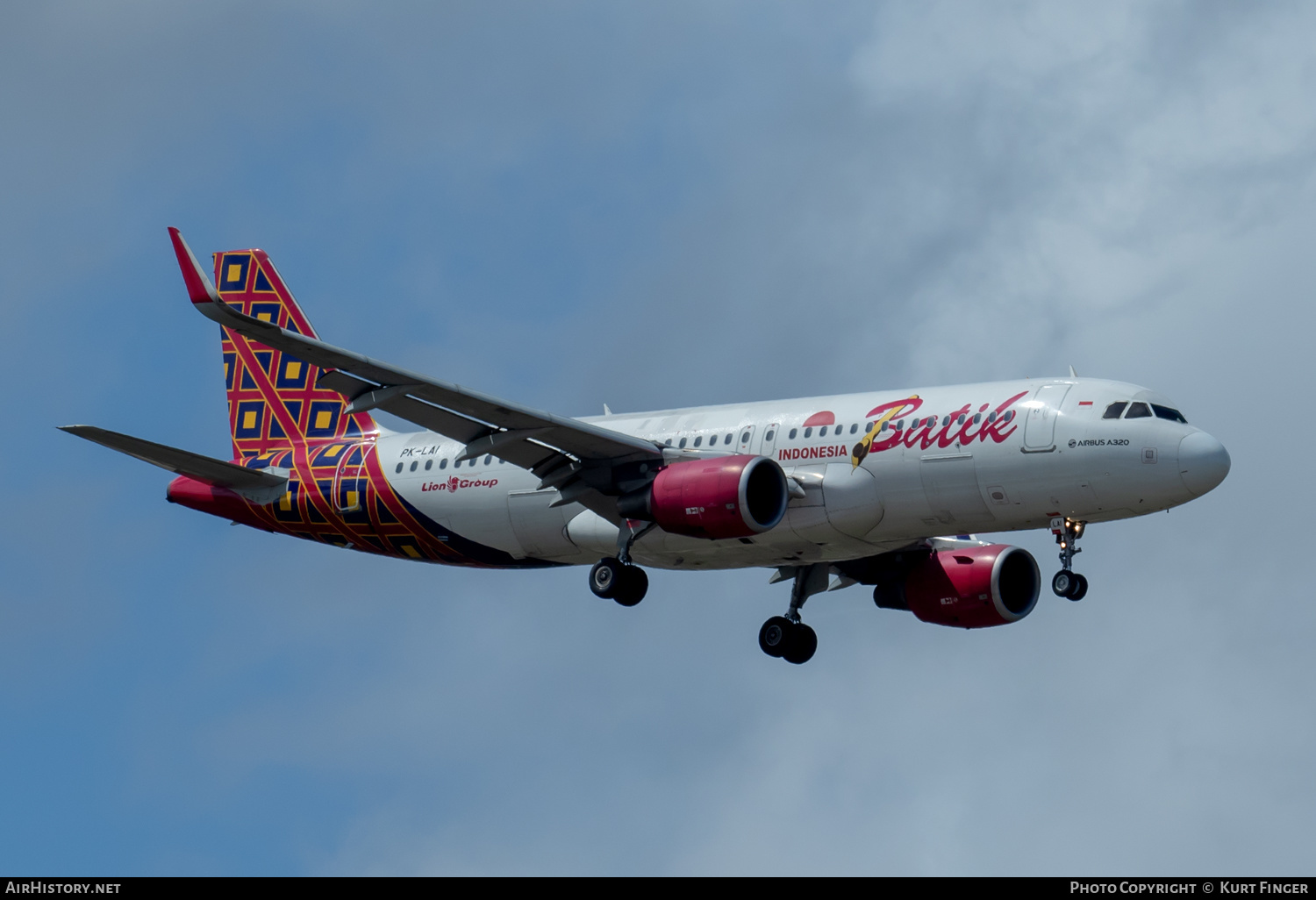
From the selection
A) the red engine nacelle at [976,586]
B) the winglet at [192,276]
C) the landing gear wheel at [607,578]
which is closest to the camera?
the winglet at [192,276]

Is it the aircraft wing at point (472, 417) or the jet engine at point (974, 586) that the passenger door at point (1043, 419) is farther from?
the aircraft wing at point (472, 417)

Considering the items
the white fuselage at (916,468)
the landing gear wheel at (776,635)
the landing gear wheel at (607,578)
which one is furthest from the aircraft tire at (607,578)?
the landing gear wheel at (776,635)

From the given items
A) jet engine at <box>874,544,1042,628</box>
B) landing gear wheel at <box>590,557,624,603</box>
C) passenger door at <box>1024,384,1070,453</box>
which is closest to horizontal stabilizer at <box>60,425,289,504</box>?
landing gear wheel at <box>590,557,624,603</box>

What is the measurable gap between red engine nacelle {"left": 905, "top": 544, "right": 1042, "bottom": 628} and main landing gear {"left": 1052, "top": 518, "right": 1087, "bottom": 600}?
649 cm

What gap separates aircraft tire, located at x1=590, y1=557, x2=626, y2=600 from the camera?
46.4 m

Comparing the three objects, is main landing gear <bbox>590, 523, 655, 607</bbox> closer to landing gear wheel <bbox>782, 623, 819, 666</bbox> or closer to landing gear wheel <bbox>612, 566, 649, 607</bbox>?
landing gear wheel <bbox>612, 566, 649, 607</bbox>

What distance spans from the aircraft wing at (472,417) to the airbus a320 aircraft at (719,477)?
0.06 meters

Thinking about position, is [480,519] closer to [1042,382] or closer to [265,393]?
[265,393]

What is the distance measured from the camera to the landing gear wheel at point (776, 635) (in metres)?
51.2

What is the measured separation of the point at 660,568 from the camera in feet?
160

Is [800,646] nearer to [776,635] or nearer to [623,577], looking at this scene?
[776,635]

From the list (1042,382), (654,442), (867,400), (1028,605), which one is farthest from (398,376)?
(1028,605)

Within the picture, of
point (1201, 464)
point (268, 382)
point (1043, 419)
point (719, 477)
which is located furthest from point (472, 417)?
point (1201, 464)

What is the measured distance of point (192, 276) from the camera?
134ft
